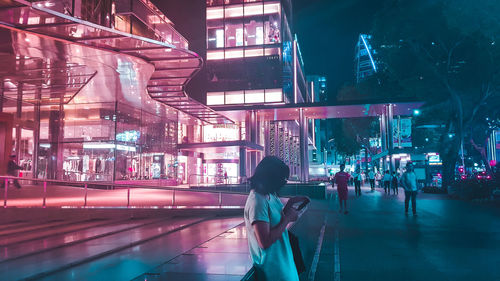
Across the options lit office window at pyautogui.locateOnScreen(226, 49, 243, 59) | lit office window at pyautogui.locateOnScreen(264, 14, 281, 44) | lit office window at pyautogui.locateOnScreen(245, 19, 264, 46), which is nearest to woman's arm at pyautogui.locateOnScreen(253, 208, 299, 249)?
lit office window at pyautogui.locateOnScreen(226, 49, 243, 59)

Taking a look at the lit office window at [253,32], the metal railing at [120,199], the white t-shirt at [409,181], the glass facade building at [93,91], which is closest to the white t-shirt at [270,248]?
the metal railing at [120,199]

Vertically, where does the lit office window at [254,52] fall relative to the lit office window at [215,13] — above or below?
below

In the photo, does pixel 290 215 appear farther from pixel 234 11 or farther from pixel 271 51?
pixel 234 11

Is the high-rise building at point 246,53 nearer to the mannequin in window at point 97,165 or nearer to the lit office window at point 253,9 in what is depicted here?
the lit office window at point 253,9

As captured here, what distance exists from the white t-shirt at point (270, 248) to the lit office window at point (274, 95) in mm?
43680

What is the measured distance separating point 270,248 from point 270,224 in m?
0.16

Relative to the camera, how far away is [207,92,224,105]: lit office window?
156 ft

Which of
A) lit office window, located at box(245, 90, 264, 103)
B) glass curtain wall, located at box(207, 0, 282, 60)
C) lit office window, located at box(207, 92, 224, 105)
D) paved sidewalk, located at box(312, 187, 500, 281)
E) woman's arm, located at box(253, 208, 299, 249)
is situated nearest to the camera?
woman's arm, located at box(253, 208, 299, 249)

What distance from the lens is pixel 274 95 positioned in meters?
45.8

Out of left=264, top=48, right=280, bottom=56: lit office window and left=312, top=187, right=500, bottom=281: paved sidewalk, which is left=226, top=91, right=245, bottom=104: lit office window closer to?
left=264, top=48, right=280, bottom=56: lit office window

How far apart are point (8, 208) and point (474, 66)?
25.9 metres

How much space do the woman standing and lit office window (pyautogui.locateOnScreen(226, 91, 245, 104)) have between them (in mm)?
44709

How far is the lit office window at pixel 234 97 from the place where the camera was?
155ft

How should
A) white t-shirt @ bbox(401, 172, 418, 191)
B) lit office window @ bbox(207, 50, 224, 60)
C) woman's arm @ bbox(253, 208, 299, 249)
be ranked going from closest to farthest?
woman's arm @ bbox(253, 208, 299, 249)
white t-shirt @ bbox(401, 172, 418, 191)
lit office window @ bbox(207, 50, 224, 60)
